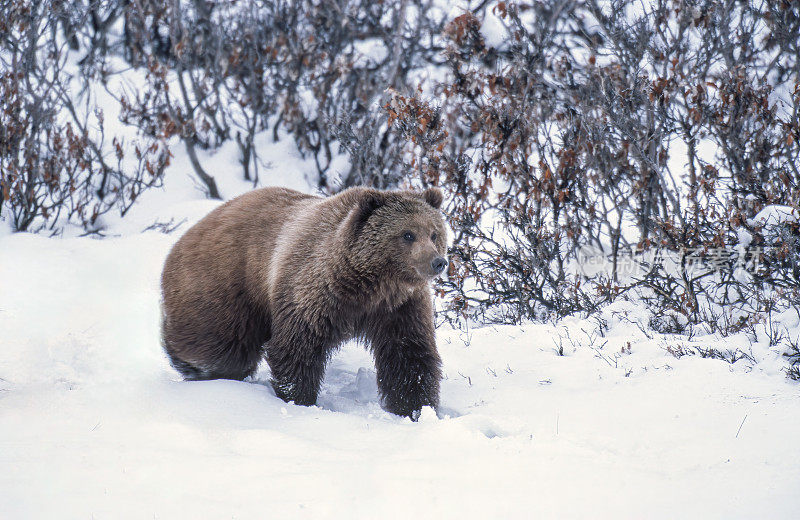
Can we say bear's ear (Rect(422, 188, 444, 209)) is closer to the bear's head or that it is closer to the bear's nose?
the bear's head

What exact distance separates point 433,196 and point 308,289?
2.93ft

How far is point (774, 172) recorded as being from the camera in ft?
18.4

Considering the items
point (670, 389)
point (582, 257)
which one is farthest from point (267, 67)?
point (670, 389)

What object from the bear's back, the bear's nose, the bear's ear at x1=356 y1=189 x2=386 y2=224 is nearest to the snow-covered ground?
the bear's back

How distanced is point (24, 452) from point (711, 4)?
6794 millimetres

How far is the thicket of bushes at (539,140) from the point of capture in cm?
523

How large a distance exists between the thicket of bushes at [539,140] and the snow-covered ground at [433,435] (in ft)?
2.54

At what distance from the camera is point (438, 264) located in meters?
3.46

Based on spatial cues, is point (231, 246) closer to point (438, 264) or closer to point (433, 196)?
point (433, 196)

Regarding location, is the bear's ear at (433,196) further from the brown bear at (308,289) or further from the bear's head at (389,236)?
the bear's head at (389,236)

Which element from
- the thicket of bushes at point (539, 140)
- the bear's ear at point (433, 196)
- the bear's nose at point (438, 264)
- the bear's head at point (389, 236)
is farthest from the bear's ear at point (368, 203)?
the thicket of bushes at point (539, 140)

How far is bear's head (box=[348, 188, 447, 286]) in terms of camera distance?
3643 millimetres

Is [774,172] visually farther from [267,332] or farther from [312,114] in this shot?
[312,114]

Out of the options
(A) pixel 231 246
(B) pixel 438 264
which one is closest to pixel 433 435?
(B) pixel 438 264
